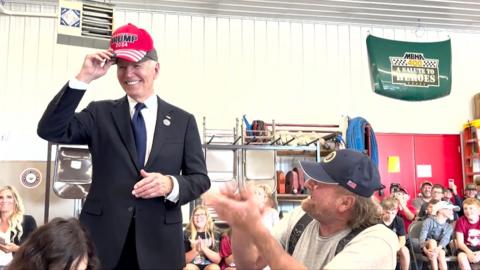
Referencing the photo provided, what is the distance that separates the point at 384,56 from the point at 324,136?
213 centimetres

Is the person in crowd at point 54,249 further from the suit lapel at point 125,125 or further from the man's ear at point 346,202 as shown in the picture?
the man's ear at point 346,202

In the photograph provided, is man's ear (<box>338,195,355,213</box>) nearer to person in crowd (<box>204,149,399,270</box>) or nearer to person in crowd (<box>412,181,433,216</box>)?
person in crowd (<box>204,149,399,270</box>)

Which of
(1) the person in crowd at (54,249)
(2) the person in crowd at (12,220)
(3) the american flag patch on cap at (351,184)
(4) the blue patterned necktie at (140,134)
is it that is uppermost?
(4) the blue patterned necktie at (140,134)

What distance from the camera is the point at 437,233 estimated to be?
21.9 ft

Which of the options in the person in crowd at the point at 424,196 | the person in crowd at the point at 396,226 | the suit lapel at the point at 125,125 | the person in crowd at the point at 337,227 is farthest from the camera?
the person in crowd at the point at 424,196

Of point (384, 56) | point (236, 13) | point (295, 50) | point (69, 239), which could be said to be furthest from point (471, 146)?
point (69, 239)

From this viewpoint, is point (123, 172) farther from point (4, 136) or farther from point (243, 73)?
point (243, 73)

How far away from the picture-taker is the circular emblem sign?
7770mm

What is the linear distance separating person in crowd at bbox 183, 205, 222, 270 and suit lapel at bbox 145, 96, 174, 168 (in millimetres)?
3936

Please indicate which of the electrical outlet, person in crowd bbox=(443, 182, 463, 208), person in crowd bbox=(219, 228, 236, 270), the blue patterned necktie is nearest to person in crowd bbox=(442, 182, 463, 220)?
person in crowd bbox=(443, 182, 463, 208)

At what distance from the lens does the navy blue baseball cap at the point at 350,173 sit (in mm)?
1922

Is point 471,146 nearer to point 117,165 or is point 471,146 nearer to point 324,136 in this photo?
point 324,136

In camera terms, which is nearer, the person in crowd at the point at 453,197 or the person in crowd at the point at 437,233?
the person in crowd at the point at 437,233

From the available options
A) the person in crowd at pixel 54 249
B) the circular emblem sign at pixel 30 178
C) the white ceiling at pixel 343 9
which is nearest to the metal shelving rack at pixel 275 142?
the white ceiling at pixel 343 9
